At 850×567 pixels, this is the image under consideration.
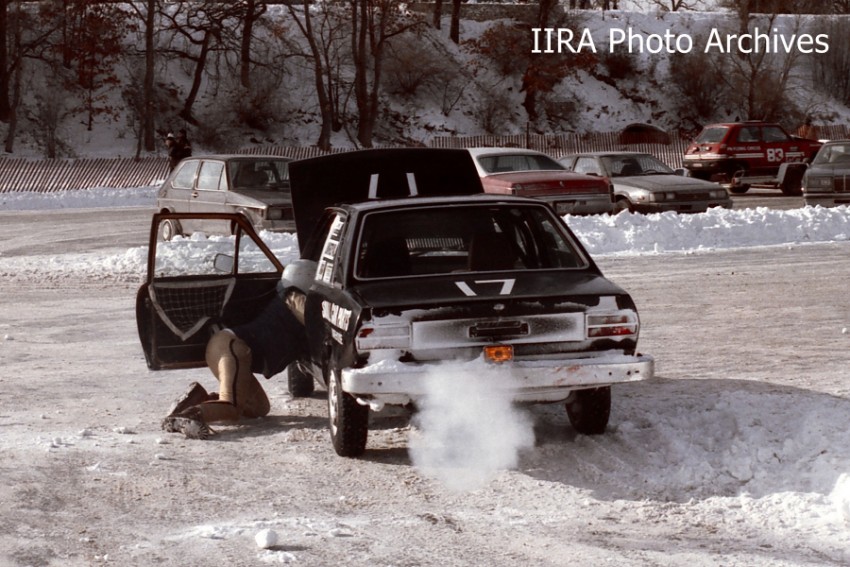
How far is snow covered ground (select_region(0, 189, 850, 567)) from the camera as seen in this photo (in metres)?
5.41

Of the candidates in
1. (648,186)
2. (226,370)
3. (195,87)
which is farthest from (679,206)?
(195,87)

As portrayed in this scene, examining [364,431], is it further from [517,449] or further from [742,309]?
[742,309]

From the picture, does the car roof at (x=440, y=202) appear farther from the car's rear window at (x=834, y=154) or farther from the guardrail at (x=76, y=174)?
the guardrail at (x=76, y=174)

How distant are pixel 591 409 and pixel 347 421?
4.62 feet

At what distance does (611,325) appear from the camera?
22.1 ft

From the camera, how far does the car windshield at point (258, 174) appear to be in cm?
1983

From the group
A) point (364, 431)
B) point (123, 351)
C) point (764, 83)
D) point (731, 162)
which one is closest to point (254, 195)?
point (123, 351)

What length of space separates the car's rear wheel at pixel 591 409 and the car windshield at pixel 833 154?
1865cm

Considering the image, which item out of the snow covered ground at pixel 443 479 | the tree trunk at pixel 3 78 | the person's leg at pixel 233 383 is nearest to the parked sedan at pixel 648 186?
the snow covered ground at pixel 443 479

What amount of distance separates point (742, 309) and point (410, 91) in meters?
47.7

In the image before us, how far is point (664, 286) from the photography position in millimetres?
14727

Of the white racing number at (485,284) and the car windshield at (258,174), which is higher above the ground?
the white racing number at (485,284)

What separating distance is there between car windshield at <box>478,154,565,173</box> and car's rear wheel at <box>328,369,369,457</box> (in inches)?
621

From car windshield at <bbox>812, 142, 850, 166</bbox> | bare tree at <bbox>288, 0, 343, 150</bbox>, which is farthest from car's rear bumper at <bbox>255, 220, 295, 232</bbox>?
bare tree at <bbox>288, 0, 343, 150</bbox>
